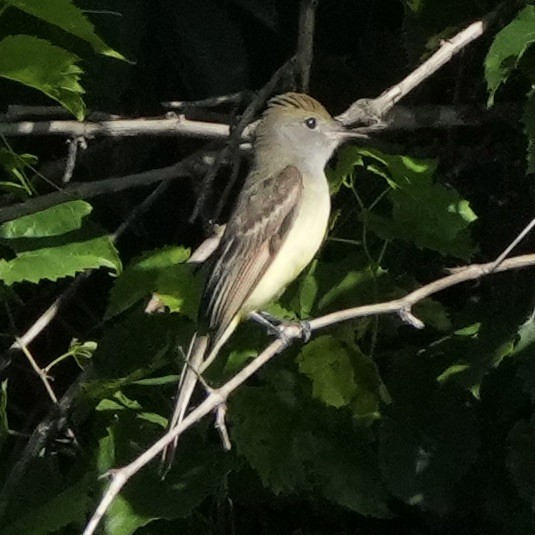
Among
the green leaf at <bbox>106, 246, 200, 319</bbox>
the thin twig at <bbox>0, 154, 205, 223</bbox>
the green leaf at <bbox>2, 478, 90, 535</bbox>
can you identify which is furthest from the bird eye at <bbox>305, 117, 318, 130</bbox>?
the green leaf at <bbox>2, 478, 90, 535</bbox>

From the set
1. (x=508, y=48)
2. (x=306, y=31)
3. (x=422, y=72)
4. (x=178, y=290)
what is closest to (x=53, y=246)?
(x=178, y=290)

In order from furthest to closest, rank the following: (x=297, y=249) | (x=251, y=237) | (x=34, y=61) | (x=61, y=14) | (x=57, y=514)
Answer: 1. (x=251, y=237)
2. (x=297, y=249)
3. (x=57, y=514)
4. (x=34, y=61)
5. (x=61, y=14)

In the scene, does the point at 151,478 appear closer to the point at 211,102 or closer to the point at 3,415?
the point at 3,415

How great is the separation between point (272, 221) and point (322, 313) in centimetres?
62

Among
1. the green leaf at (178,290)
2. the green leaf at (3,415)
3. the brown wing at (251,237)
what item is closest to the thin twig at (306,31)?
→ the brown wing at (251,237)

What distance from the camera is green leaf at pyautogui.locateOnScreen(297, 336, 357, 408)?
10.1 feet

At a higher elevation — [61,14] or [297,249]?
[61,14]

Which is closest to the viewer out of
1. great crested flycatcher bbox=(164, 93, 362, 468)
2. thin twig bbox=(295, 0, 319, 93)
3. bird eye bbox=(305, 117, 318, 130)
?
thin twig bbox=(295, 0, 319, 93)

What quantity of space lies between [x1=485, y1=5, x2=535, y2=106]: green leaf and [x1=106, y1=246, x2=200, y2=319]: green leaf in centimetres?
92

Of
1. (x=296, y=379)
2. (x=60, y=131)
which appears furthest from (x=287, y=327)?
(x=60, y=131)

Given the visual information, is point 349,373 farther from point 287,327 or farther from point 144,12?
point 144,12

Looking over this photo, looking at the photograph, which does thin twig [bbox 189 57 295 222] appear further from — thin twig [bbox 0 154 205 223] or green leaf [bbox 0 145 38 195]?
green leaf [bbox 0 145 38 195]

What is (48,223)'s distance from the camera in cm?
301

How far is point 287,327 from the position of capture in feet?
9.94
